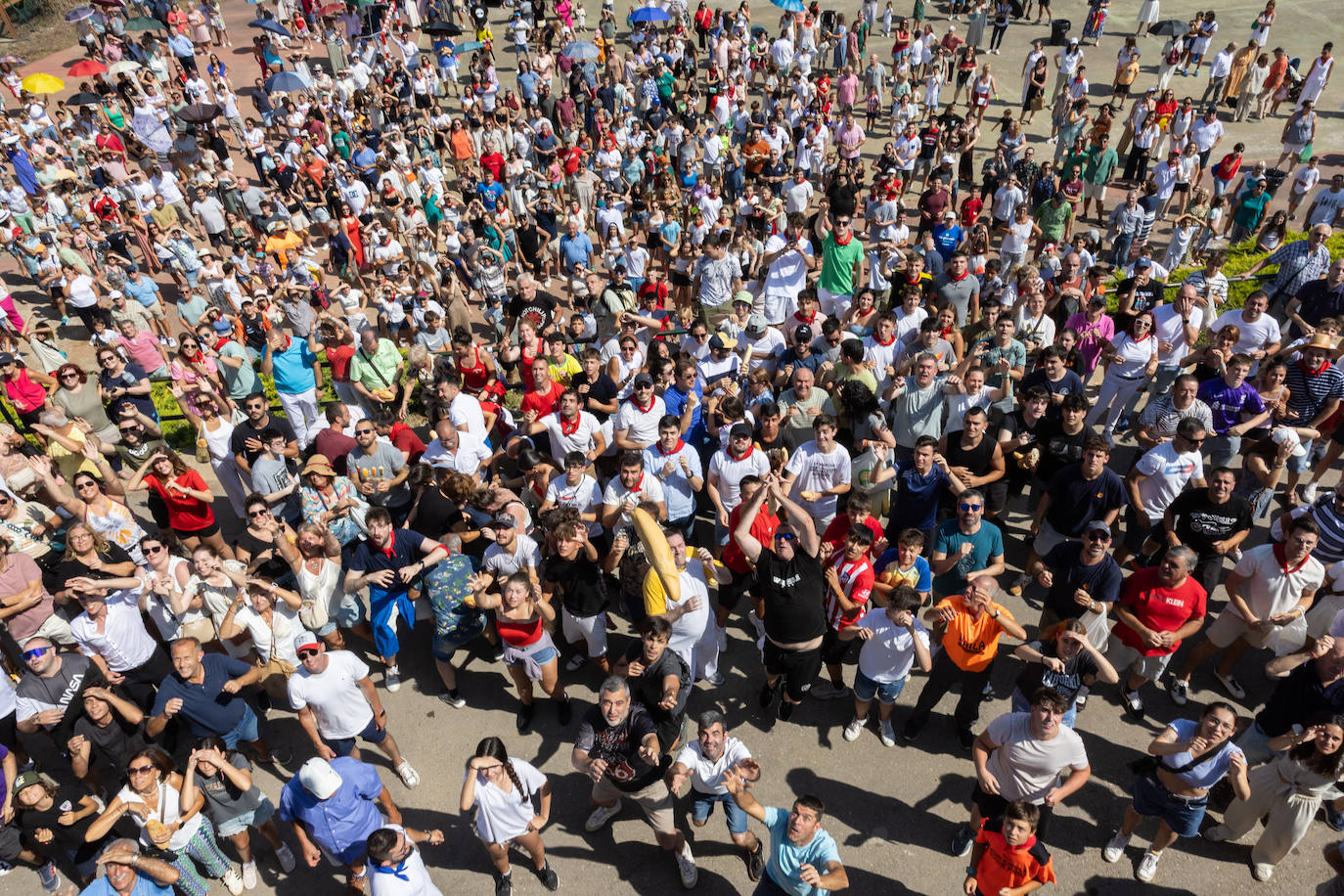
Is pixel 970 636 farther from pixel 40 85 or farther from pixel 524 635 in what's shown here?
pixel 40 85

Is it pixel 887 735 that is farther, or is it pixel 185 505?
pixel 185 505

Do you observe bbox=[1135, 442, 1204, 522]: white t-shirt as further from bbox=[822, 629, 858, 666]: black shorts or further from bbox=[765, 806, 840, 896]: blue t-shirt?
bbox=[765, 806, 840, 896]: blue t-shirt

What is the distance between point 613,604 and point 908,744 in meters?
2.81

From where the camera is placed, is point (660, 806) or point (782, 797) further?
point (782, 797)

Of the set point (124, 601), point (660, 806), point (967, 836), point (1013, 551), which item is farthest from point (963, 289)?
point (124, 601)

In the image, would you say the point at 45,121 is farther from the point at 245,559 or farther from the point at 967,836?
the point at 967,836

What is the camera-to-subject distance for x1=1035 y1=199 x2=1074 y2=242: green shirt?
462 inches

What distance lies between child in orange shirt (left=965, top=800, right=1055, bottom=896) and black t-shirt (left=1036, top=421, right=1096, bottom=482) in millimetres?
3326

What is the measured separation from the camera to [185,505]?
24.2 ft

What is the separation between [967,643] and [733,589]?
6.30 ft

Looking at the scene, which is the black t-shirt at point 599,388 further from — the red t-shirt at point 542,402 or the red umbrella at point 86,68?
the red umbrella at point 86,68

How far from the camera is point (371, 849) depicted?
14.2 feet

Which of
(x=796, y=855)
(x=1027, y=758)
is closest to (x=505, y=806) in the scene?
(x=796, y=855)

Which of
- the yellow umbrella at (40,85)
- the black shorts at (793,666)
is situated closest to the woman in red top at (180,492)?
the black shorts at (793,666)
